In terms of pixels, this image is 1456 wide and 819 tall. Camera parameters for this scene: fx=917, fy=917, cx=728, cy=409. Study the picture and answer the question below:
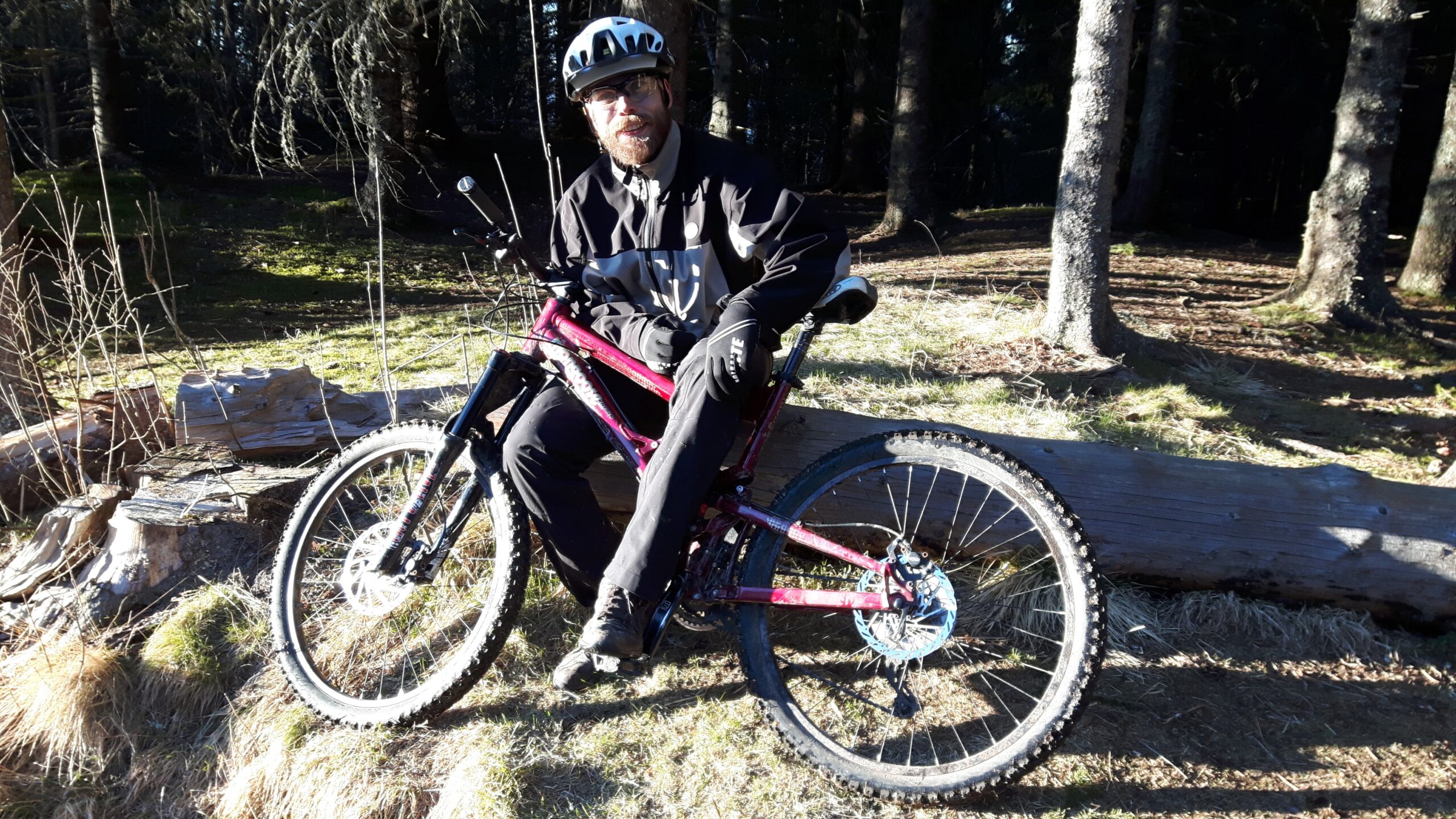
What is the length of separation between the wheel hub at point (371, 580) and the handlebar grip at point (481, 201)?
3.34 ft

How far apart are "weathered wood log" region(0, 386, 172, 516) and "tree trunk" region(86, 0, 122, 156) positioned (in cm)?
1147

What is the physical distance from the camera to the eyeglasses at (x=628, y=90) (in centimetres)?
285

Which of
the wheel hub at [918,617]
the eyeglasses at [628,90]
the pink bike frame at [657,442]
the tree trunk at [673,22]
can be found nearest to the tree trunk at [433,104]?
the tree trunk at [673,22]

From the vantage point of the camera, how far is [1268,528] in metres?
3.21

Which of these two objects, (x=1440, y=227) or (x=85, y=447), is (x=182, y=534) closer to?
(x=85, y=447)

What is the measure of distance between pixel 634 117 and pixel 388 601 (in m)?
1.71

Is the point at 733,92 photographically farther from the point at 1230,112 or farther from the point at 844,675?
the point at 1230,112

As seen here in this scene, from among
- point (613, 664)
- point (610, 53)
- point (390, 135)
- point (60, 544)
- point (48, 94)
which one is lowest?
point (60, 544)

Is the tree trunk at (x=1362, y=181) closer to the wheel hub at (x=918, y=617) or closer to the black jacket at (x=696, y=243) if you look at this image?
the black jacket at (x=696, y=243)

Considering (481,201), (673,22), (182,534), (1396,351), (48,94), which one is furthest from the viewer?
(48,94)

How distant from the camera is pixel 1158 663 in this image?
121 inches

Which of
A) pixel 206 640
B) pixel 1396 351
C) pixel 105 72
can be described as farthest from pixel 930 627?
pixel 105 72

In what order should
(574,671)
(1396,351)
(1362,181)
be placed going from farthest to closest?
(1362,181), (1396,351), (574,671)

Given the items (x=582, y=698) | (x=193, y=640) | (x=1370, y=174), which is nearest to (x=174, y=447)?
(x=193, y=640)
